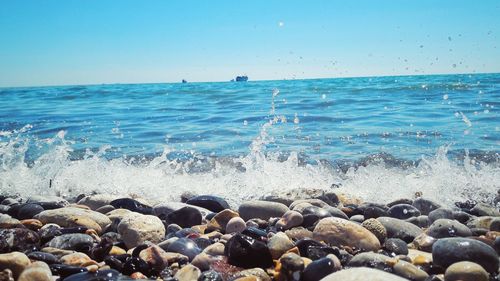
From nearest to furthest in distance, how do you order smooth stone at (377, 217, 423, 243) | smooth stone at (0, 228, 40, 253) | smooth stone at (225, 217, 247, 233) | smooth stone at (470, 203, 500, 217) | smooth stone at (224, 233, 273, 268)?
1. smooth stone at (224, 233, 273, 268)
2. smooth stone at (0, 228, 40, 253)
3. smooth stone at (377, 217, 423, 243)
4. smooth stone at (225, 217, 247, 233)
5. smooth stone at (470, 203, 500, 217)

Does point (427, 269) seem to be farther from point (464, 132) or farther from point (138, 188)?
point (464, 132)

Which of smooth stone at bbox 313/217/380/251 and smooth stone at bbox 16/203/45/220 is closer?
smooth stone at bbox 313/217/380/251

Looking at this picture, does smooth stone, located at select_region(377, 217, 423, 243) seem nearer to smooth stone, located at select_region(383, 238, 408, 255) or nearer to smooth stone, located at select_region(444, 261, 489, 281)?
smooth stone, located at select_region(383, 238, 408, 255)

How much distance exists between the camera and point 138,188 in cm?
515

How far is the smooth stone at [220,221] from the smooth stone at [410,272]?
1.45 meters

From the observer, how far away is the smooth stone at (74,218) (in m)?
3.26

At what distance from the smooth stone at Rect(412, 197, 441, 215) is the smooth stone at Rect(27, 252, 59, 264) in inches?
120

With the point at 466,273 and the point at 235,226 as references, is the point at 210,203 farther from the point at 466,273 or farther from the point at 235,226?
the point at 466,273

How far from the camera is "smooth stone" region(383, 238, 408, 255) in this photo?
2716mm

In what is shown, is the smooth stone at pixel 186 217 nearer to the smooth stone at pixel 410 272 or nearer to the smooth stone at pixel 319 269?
the smooth stone at pixel 319 269

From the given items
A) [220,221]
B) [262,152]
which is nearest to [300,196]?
[220,221]

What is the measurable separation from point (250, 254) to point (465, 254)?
3.85 ft

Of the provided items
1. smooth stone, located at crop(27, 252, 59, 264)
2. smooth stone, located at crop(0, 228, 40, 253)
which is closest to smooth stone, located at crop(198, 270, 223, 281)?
smooth stone, located at crop(27, 252, 59, 264)

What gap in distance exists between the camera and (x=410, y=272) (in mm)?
2232
